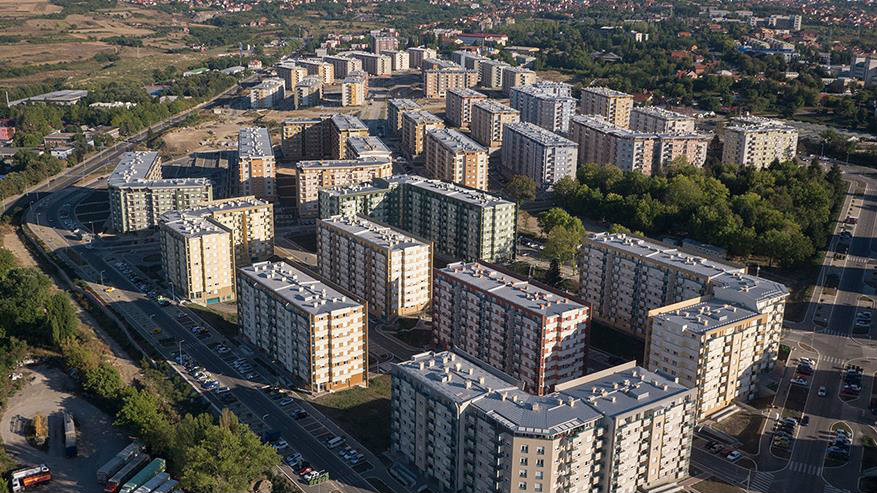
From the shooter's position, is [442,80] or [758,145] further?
[442,80]

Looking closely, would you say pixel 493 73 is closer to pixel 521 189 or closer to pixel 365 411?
pixel 521 189

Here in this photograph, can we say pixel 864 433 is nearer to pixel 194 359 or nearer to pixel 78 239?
pixel 194 359

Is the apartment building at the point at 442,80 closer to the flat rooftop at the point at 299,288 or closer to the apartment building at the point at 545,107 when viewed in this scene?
the apartment building at the point at 545,107

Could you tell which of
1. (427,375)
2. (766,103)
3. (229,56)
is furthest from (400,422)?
(229,56)

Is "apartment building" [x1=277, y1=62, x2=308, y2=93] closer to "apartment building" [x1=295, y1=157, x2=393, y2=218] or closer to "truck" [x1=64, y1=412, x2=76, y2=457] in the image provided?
"apartment building" [x1=295, y1=157, x2=393, y2=218]

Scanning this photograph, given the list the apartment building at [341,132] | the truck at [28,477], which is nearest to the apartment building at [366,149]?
the apartment building at [341,132]

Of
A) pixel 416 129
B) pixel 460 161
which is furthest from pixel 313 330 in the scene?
pixel 416 129
